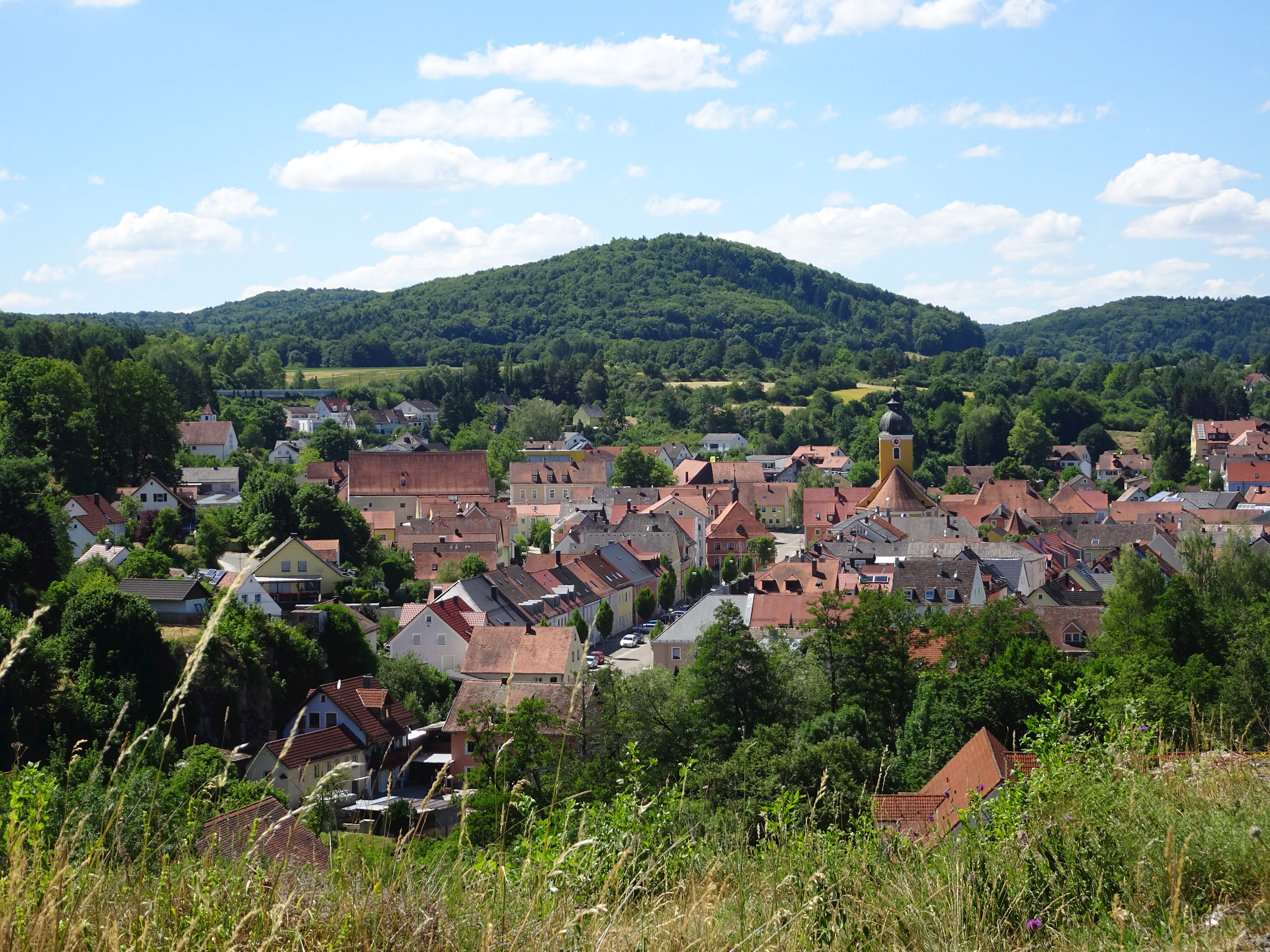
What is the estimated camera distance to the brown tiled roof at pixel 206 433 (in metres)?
76.4

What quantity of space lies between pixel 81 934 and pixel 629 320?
18875 centimetres

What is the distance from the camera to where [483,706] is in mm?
19688

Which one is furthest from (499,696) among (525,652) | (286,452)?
(286,452)

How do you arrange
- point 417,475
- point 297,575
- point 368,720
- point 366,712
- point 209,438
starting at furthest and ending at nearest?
point 209,438, point 417,475, point 297,575, point 366,712, point 368,720

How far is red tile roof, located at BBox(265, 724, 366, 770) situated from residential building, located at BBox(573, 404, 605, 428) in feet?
287

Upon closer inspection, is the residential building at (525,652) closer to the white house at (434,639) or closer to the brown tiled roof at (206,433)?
the white house at (434,639)

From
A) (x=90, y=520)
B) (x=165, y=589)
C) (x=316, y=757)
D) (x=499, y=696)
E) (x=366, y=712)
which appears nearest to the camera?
(x=316, y=757)

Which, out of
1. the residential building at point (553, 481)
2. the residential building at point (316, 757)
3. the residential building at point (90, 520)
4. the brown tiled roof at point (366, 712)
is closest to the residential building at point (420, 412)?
the residential building at point (553, 481)

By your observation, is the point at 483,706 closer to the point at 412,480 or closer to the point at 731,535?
the point at 731,535

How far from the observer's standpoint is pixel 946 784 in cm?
1392

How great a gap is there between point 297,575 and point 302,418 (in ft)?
215

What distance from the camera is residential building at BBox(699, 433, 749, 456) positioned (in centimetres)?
10325

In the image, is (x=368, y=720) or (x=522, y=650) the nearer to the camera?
(x=368, y=720)

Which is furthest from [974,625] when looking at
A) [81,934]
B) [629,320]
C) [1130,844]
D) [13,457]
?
[629,320]
